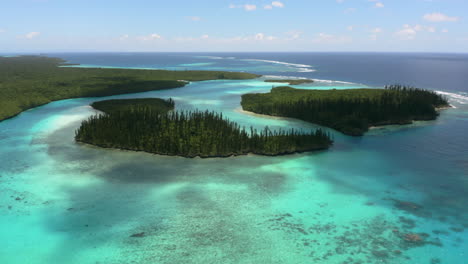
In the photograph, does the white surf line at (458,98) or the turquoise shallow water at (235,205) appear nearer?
the turquoise shallow water at (235,205)

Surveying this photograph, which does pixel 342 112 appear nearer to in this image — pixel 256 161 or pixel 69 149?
pixel 256 161

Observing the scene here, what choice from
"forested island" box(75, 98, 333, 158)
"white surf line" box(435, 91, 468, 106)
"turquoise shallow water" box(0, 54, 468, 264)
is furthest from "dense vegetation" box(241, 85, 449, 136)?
"white surf line" box(435, 91, 468, 106)

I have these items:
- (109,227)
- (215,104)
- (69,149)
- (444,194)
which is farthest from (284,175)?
(215,104)

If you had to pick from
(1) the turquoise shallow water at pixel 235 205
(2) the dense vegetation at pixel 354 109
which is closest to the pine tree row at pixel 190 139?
(1) the turquoise shallow water at pixel 235 205

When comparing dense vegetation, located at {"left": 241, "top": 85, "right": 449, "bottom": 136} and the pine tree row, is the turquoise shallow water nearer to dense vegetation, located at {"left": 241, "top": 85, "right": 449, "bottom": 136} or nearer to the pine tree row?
the pine tree row

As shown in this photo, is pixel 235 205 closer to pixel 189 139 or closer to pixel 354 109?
pixel 189 139

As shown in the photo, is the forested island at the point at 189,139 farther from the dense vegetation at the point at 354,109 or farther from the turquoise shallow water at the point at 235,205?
the dense vegetation at the point at 354,109
